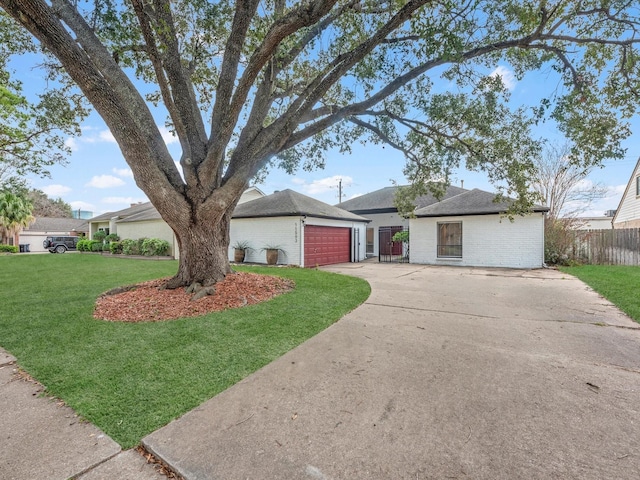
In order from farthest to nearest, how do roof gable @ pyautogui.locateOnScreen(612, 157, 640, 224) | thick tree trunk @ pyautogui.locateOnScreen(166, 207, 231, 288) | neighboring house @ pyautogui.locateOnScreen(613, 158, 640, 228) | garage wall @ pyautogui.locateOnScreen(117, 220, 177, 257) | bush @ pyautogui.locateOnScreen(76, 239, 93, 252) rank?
bush @ pyautogui.locateOnScreen(76, 239, 93, 252) → garage wall @ pyautogui.locateOnScreen(117, 220, 177, 257) → roof gable @ pyautogui.locateOnScreen(612, 157, 640, 224) → neighboring house @ pyautogui.locateOnScreen(613, 158, 640, 228) → thick tree trunk @ pyautogui.locateOnScreen(166, 207, 231, 288)

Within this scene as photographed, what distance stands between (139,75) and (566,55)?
33.8 feet

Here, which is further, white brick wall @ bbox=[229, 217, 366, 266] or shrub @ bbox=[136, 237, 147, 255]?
shrub @ bbox=[136, 237, 147, 255]

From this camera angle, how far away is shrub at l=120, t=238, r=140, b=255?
2069 centimetres

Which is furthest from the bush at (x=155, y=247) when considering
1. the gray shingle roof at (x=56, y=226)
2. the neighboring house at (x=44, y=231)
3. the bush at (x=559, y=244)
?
the gray shingle roof at (x=56, y=226)

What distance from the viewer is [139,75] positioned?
8.08m

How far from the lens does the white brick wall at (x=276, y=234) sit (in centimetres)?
1363

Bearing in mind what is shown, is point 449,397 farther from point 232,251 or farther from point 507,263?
point 232,251

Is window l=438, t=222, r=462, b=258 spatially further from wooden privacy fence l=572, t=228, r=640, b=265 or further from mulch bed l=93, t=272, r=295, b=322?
mulch bed l=93, t=272, r=295, b=322

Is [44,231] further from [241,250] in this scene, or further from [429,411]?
[429,411]

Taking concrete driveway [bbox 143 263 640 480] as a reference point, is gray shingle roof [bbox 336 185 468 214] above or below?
above

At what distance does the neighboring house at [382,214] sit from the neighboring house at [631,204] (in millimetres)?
7890

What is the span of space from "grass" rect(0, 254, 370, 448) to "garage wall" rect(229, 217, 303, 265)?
7.11 metres

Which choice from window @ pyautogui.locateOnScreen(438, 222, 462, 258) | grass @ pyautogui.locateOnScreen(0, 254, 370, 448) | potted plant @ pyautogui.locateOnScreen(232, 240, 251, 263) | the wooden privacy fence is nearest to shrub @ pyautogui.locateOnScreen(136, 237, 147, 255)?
potted plant @ pyautogui.locateOnScreen(232, 240, 251, 263)

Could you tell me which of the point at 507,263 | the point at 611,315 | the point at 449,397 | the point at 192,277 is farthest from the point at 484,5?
the point at 507,263
